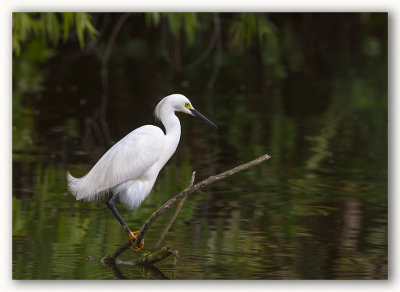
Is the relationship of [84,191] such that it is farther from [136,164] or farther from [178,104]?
[178,104]

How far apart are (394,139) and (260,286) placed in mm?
902

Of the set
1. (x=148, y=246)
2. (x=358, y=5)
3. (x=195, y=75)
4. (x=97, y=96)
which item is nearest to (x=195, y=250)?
(x=148, y=246)

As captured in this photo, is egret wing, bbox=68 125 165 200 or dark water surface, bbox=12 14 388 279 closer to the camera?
egret wing, bbox=68 125 165 200

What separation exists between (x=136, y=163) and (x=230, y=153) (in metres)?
2.56

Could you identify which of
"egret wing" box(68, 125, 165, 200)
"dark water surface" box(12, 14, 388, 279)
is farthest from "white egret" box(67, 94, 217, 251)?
"dark water surface" box(12, 14, 388, 279)

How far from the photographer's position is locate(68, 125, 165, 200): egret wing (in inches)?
140

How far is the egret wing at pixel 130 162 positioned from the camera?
11.7ft

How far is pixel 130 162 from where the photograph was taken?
3.59 m

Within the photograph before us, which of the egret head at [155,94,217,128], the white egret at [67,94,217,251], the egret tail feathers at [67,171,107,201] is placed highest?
the egret head at [155,94,217,128]

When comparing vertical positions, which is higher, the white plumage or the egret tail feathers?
the white plumage

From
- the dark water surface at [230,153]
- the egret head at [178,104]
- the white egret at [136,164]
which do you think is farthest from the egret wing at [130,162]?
the dark water surface at [230,153]

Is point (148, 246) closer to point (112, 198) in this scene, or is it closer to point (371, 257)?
point (112, 198)

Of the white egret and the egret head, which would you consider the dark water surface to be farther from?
the egret head

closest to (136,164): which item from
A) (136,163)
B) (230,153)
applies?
(136,163)
